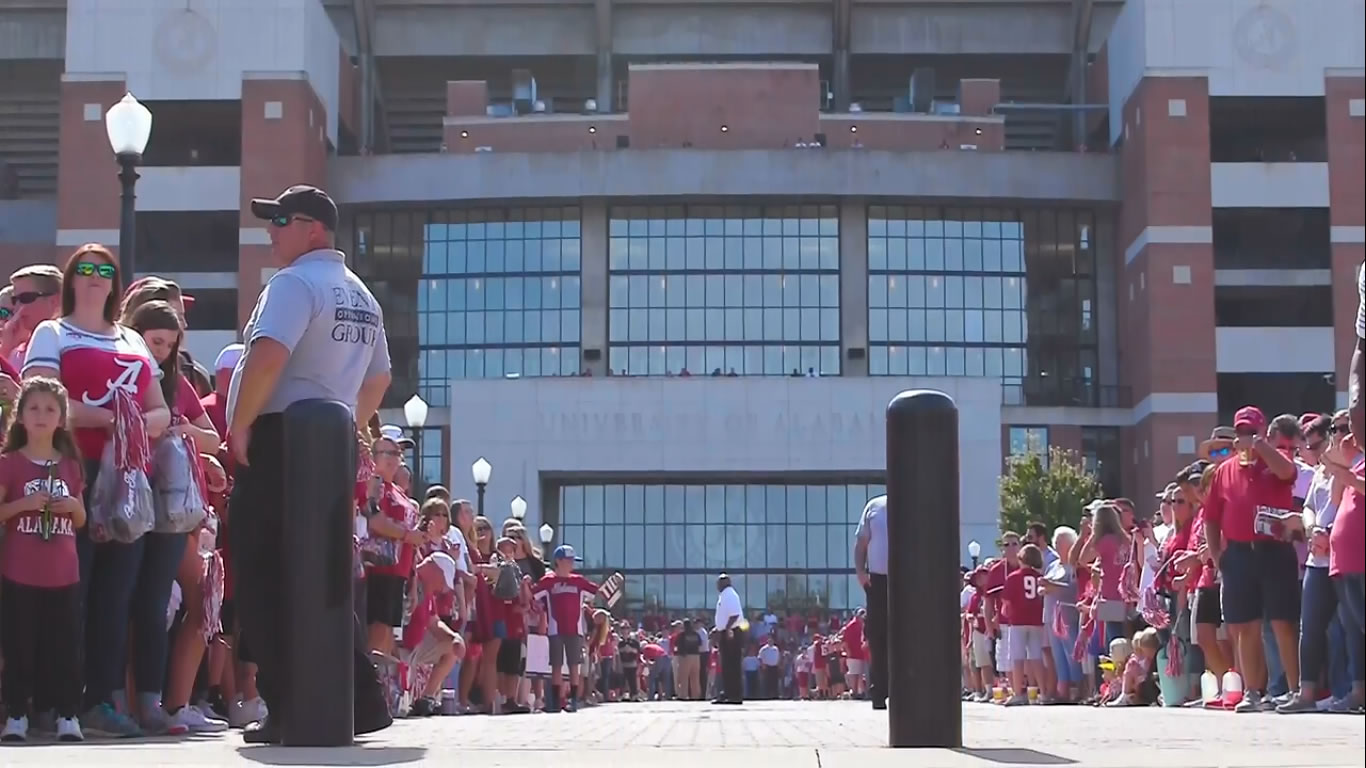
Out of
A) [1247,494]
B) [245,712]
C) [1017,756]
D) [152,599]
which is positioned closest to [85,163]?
[1247,494]

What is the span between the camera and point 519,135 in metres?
59.1

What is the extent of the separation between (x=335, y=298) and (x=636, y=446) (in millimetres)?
47405

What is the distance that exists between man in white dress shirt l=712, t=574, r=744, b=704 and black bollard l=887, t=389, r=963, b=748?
59.0 feet

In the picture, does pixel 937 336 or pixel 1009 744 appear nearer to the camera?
pixel 1009 744

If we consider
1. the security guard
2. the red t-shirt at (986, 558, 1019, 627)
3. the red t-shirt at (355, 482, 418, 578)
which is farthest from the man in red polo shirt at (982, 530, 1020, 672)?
the security guard

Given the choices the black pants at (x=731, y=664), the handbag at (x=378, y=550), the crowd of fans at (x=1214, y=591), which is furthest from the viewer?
the black pants at (x=731, y=664)

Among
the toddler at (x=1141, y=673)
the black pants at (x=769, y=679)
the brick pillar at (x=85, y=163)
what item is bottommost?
the black pants at (x=769, y=679)

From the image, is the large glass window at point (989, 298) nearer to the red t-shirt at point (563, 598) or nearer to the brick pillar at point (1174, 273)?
the brick pillar at point (1174, 273)

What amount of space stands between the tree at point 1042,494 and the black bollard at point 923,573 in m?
42.3

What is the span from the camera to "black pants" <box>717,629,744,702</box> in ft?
78.0

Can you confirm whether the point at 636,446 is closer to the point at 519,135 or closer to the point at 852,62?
the point at 519,135

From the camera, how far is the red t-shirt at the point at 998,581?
19.3 metres

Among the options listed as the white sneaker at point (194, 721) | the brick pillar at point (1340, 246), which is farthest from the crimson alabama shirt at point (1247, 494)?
the brick pillar at point (1340, 246)

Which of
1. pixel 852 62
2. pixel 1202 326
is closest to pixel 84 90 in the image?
pixel 852 62
